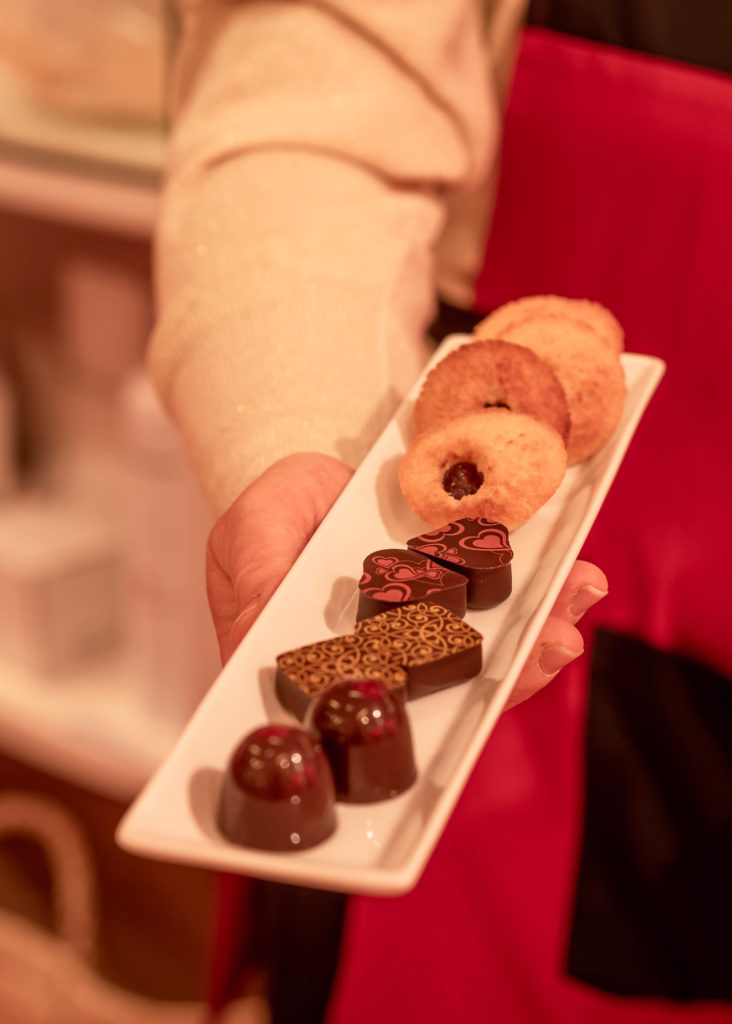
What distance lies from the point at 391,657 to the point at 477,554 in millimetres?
78

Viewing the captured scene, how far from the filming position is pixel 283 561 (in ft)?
1.51

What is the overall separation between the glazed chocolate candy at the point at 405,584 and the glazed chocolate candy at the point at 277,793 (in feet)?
0.30

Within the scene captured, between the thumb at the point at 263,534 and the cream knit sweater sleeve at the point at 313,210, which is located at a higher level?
the cream knit sweater sleeve at the point at 313,210

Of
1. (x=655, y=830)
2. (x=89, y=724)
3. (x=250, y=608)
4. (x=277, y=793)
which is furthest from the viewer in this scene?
(x=89, y=724)

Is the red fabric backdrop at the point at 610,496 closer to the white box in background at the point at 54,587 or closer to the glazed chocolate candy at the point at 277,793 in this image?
the glazed chocolate candy at the point at 277,793

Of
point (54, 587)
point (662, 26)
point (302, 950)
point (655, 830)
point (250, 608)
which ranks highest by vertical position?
point (662, 26)

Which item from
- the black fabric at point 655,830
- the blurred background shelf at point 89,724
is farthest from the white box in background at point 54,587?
the black fabric at point 655,830

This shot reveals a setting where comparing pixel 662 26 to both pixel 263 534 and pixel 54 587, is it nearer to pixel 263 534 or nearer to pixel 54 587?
pixel 263 534

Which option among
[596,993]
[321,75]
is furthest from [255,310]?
[596,993]

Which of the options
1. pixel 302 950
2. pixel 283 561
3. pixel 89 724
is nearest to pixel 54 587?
pixel 89 724

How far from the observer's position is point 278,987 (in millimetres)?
799

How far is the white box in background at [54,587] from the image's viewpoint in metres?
1.20

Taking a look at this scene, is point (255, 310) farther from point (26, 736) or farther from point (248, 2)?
point (26, 736)

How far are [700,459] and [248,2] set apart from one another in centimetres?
42
